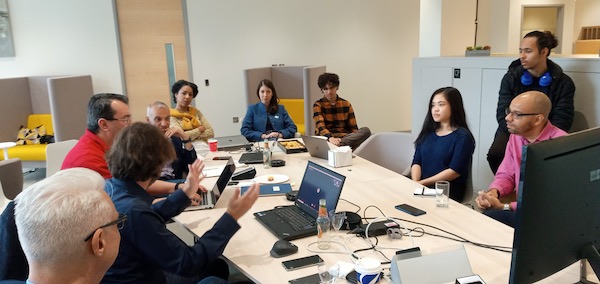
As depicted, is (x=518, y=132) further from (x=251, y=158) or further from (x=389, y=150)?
(x=251, y=158)

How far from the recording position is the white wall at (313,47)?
686cm

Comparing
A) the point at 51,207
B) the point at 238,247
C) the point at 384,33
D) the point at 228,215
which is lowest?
the point at 238,247

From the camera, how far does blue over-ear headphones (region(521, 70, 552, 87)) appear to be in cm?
338

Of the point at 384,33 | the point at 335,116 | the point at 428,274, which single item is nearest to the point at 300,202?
the point at 428,274

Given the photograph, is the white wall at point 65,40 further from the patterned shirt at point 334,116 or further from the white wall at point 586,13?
the white wall at point 586,13

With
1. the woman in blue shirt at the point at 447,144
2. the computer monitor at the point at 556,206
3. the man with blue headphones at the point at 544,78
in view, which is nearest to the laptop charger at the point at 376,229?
the computer monitor at the point at 556,206

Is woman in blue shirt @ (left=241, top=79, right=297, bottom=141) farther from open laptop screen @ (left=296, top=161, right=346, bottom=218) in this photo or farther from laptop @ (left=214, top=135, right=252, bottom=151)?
open laptop screen @ (left=296, top=161, right=346, bottom=218)

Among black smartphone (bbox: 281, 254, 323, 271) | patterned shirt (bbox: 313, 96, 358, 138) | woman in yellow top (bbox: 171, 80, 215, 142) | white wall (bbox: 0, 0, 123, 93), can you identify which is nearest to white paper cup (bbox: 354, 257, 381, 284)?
black smartphone (bbox: 281, 254, 323, 271)

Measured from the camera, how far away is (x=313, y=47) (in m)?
7.32

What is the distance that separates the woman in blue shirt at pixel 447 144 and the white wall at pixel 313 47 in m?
4.46

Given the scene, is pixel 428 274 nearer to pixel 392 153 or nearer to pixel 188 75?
pixel 392 153

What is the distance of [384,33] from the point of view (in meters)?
7.66

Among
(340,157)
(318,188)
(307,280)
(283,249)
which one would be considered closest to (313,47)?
(340,157)

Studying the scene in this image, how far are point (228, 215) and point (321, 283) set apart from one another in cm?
49
